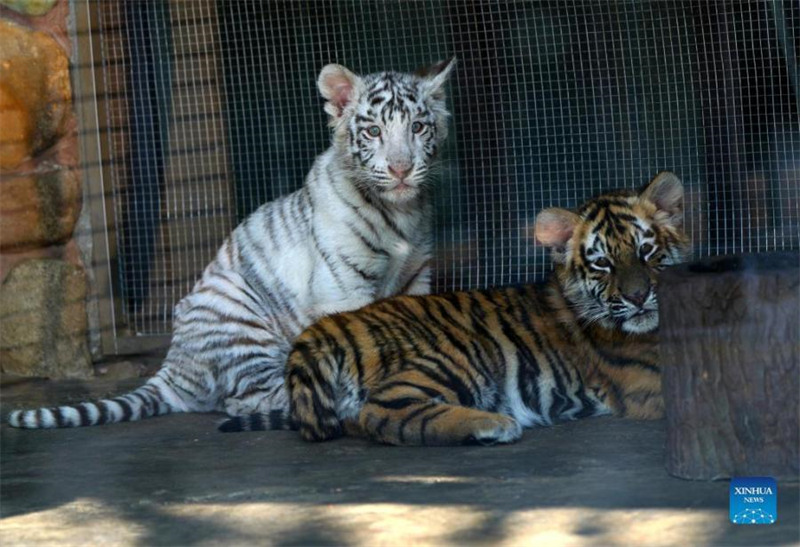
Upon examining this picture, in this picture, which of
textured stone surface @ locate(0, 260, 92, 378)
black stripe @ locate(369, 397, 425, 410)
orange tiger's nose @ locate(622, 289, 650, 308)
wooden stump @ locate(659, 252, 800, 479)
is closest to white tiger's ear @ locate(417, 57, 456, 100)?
orange tiger's nose @ locate(622, 289, 650, 308)

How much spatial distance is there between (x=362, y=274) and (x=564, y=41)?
150 centimetres

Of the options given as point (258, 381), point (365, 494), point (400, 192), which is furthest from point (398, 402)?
point (400, 192)

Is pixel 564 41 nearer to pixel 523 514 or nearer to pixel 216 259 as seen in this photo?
pixel 216 259

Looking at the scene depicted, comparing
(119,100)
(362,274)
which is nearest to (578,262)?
(362,274)

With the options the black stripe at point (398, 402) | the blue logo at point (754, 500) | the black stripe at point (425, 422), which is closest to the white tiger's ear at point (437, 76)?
the black stripe at point (398, 402)

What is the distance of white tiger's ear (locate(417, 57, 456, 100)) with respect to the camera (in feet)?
18.4

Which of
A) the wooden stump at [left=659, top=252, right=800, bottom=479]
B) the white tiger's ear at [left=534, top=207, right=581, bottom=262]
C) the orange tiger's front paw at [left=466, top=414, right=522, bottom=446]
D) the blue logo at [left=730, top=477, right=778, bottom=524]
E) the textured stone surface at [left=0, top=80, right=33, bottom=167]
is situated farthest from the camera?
the textured stone surface at [left=0, top=80, right=33, bottom=167]

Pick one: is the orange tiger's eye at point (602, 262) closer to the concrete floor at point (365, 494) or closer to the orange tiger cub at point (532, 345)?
the orange tiger cub at point (532, 345)

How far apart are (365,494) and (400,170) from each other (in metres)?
1.99

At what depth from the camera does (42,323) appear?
20.5ft

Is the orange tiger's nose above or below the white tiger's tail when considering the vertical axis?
above

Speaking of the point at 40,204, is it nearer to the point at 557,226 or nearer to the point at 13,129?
the point at 13,129

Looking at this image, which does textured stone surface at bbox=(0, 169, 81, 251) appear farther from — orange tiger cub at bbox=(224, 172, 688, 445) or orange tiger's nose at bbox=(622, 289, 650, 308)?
orange tiger's nose at bbox=(622, 289, 650, 308)

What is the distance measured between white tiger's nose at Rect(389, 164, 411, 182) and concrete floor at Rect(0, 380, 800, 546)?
1.25 m
